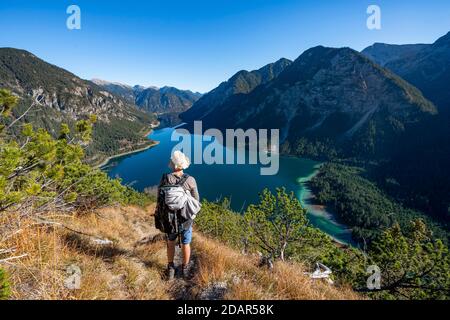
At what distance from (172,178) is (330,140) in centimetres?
20557

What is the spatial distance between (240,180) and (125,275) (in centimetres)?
10961

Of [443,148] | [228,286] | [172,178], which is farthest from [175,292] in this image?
[443,148]

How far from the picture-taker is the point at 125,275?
4.00m

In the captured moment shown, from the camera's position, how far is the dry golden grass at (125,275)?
3166 mm

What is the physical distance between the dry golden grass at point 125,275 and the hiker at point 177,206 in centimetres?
53

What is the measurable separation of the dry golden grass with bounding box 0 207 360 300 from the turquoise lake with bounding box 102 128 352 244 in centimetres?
7440

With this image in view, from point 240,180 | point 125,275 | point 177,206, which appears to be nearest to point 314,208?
point 240,180

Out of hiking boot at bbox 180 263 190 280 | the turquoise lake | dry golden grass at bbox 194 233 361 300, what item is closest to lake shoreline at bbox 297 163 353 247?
the turquoise lake

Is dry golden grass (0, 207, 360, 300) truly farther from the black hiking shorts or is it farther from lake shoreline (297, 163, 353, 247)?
lake shoreline (297, 163, 353, 247)

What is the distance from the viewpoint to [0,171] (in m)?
3.21

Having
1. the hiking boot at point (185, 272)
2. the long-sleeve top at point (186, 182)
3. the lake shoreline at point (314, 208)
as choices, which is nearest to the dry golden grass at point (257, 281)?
the hiking boot at point (185, 272)

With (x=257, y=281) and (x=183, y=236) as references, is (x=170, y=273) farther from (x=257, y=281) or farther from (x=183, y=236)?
(x=257, y=281)

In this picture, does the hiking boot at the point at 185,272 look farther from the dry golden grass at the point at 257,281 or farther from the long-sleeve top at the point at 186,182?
the long-sleeve top at the point at 186,182

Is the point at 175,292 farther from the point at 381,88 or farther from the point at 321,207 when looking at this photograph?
the point at 381,88
